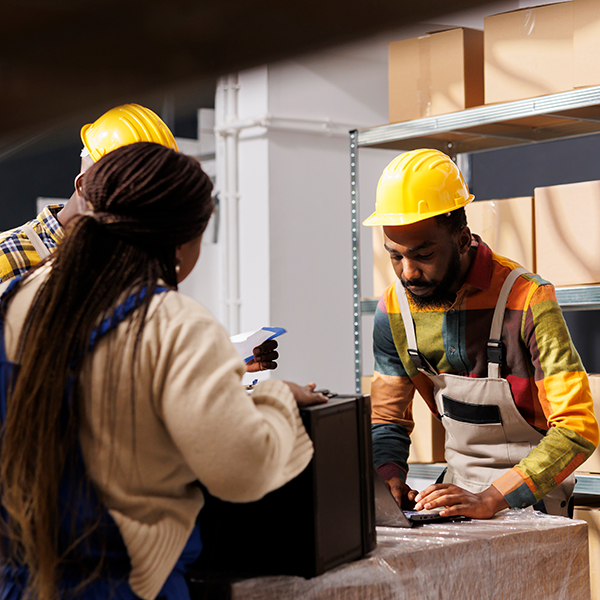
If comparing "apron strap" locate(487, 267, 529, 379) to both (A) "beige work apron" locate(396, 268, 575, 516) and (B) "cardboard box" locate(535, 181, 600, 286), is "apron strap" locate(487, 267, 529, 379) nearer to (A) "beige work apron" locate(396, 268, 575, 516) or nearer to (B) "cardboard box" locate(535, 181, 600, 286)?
(A) "beige work apron" locate(396, 268, 575, 516)

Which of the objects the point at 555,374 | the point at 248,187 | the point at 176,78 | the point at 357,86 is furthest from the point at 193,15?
the point at 357,86

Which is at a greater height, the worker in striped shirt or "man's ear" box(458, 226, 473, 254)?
"man's ear" box(458, 226, 473, 254)

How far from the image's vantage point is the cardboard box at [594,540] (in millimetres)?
2045

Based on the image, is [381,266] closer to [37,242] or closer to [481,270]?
[481,270]

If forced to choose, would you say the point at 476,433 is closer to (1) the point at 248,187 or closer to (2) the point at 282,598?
(2) the point at 282,598

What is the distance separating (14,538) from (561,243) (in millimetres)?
1887

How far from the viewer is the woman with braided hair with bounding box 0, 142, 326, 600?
0.74 metres

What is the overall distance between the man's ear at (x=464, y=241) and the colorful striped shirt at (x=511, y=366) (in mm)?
25

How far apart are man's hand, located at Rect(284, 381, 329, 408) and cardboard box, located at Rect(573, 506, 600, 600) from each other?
1.34m

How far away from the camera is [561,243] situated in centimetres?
224

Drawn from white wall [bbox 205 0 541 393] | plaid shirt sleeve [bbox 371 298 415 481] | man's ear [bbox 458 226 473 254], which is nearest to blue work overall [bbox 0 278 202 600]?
plaid shirt sleeve [bbox 371 298 415 481]

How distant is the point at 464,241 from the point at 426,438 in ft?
2.82

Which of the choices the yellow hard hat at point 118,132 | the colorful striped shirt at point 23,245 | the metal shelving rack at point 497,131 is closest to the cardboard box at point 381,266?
the metal shelving rack at point 497,131

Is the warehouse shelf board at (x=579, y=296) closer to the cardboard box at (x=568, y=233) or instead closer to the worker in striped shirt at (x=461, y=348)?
the cardboard box at (x=568, y=233)
